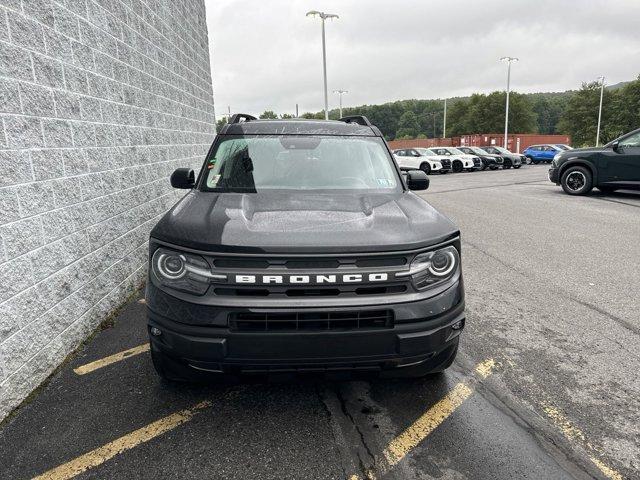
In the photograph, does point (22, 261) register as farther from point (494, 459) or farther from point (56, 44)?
point (494, 459)

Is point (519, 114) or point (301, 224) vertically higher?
point (519, 114)

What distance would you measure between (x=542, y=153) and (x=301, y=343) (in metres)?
42.4

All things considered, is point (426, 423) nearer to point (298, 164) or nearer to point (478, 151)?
point (298, 164)

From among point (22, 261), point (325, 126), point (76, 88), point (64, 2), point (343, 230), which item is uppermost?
point (64, 2)

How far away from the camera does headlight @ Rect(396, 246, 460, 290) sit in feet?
7.88

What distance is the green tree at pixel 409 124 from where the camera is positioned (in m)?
133

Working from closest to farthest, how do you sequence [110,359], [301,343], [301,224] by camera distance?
[301,343]
[301,224]
[110,359]

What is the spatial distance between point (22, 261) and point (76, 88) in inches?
63.9

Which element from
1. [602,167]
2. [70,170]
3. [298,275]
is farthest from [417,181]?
[602,167]

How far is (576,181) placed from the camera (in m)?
12.6

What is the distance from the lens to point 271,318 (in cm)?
226

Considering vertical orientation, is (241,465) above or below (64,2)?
below

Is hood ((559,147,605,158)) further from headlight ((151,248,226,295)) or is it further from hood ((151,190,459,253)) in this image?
headlight ((151,248,226,295))

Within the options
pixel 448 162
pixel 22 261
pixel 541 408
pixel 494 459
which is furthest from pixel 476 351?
pixel 448 162
